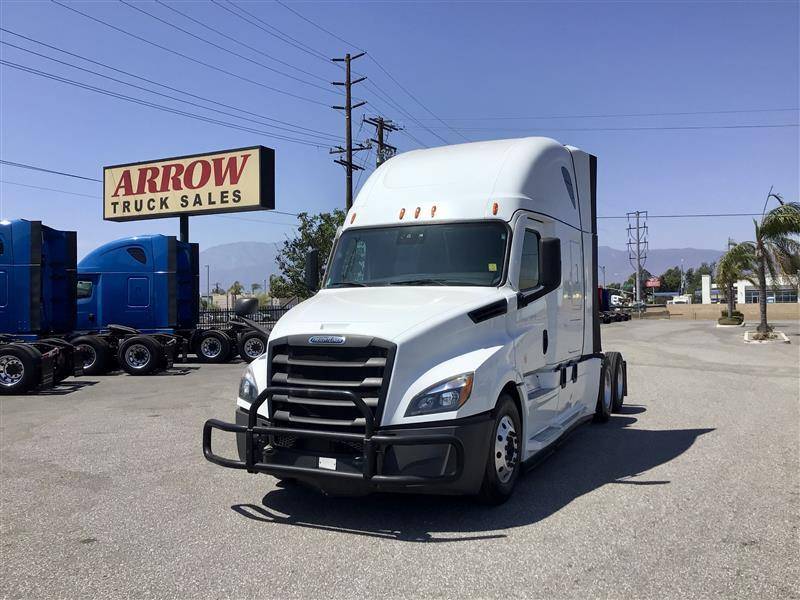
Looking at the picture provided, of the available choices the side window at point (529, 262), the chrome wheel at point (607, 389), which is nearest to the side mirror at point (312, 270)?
the side window at point (529, 262)

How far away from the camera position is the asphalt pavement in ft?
14.0

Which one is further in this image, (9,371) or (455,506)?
(9,371)

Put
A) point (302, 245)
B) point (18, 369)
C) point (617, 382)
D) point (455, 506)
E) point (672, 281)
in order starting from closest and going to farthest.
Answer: point (455, 506) < point (617, 382) < point (18, 369) < point (302, 245) < point (672, 281)

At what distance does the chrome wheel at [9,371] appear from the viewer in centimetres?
1412

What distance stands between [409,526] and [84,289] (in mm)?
16500

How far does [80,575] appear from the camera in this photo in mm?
4426

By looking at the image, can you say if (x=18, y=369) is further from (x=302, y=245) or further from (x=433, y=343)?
(x=302, y=245)

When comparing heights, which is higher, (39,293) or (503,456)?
(39,293)

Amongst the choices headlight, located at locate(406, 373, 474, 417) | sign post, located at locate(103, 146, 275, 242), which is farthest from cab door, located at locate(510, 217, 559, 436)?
sign post, located at locate(103, 146, 275, 242)

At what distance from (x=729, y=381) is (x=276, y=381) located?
40.7ft

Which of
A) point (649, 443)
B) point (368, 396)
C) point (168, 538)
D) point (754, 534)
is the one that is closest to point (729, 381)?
point (649, 443)

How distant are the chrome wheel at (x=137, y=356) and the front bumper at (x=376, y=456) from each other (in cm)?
1341

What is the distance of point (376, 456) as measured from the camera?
5.02 meters

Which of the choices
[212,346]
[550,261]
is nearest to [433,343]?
[550,261]
